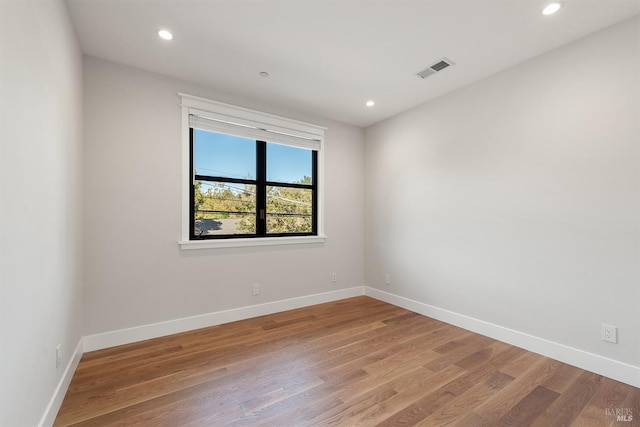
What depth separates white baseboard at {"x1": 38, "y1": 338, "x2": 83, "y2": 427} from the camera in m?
1.53

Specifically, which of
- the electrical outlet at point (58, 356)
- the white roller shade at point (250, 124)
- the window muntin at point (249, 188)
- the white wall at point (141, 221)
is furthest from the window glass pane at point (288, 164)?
the electrical outlet at point (58, 356)

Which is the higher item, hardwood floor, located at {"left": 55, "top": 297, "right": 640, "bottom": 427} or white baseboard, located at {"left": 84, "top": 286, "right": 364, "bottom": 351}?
white baseboard, located at {"left": 84, "top": 286, "right": 364, "bottom": 351}

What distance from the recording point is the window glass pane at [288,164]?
3666 mm

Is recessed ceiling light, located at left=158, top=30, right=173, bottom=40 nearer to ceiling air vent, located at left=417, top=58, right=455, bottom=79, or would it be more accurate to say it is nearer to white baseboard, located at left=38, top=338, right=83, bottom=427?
ceiling air vent, located at left=417, top=58, right=455, bottom=79

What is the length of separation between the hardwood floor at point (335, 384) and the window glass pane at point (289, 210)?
135 cm

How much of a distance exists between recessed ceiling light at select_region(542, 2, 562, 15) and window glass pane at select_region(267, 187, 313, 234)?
2.88m

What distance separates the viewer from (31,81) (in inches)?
52.2

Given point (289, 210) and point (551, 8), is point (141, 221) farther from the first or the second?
point (551, 8)

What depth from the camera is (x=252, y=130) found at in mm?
3395

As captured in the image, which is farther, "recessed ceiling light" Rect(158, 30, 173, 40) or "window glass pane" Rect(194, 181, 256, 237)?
"window glass pane" Rect(194, 181, 256, 237)

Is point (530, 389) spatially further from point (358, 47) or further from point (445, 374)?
point (358, 47)

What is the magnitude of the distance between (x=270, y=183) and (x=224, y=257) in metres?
1.08

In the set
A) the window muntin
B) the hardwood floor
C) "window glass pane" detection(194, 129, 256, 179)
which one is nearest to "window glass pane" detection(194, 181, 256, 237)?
the window muntin

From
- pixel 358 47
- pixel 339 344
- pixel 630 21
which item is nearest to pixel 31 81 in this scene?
pixel 358 47
